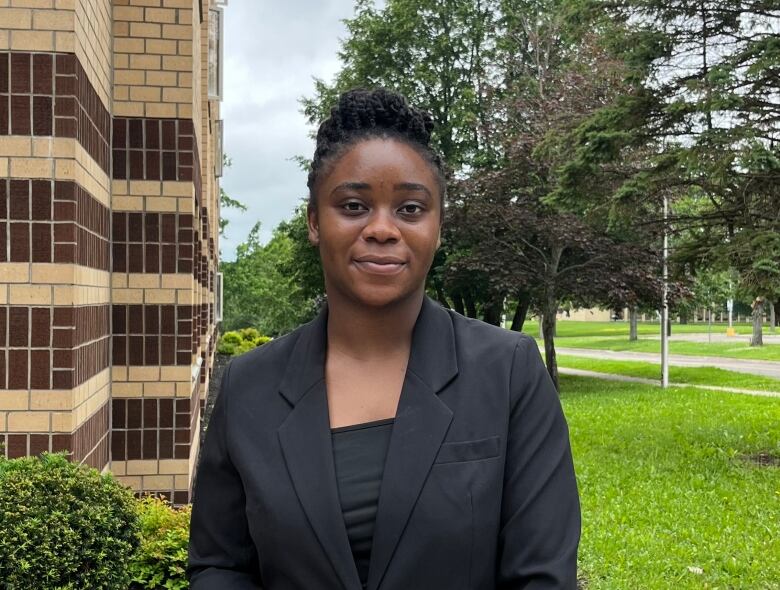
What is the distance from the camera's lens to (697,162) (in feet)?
32.1

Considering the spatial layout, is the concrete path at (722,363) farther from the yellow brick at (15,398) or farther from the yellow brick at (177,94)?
the yellow brick at (15,398)

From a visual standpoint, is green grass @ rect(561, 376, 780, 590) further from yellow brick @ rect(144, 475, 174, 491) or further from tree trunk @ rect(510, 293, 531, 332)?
tree trunk @ rect(510, 293, 531, 332)

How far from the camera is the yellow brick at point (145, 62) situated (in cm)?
650

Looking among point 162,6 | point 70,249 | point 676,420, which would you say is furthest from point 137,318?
point 676,420

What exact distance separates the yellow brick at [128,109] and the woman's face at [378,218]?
499cm

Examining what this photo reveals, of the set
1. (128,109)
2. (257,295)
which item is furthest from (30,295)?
(257,295)

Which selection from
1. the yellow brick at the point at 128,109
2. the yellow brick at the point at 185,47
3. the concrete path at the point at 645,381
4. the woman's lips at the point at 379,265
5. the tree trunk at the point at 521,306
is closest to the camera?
the woman's lips at the point at 379,265

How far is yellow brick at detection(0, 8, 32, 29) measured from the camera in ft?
15.4

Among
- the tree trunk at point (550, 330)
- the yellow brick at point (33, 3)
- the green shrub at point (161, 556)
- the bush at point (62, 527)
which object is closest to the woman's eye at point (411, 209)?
the bush at point (62, 527)

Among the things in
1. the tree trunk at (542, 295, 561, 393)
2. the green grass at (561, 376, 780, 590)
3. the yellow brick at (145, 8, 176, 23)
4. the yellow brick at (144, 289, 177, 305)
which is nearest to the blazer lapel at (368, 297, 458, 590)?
the green grass at (561, 376, 780, 590)

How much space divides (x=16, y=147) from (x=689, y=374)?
2388 cm

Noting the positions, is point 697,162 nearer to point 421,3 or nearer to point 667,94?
point 667,94

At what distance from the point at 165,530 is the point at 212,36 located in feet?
29.5

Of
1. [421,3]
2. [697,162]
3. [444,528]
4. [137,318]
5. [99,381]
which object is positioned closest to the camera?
[444,528]
